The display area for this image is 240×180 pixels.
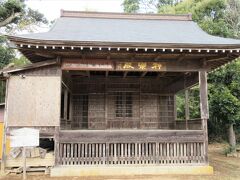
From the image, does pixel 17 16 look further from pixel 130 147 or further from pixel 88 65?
pixel 130 147

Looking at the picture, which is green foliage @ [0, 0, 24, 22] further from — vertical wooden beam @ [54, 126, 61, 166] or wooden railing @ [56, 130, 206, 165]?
wooden railing @ [56, 130, 206, 165]

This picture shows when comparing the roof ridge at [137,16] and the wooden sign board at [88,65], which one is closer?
the wooden sign board at [88,65]

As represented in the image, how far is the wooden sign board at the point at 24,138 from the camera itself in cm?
654

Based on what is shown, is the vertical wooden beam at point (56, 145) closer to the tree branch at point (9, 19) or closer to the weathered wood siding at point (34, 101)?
the weathered wood siding at point (34, 101)

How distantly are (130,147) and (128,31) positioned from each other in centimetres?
443

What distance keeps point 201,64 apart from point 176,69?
0.86 meters

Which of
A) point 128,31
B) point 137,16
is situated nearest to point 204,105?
point 128,31

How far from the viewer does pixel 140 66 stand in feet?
26.6

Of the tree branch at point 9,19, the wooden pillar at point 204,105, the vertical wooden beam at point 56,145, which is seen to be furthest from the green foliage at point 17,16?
the wooden pillar at point 204,105

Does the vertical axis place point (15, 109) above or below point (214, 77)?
below

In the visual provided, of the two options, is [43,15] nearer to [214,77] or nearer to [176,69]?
[214,77]

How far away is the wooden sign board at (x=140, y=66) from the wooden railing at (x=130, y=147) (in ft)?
6.52

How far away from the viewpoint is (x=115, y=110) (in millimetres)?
11102

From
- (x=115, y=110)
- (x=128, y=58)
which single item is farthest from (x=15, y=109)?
(x=115, y=110)
